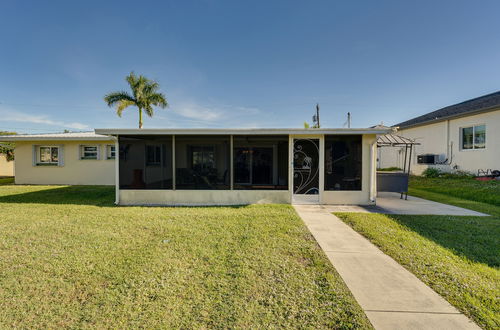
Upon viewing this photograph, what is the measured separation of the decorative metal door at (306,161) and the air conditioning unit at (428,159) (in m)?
11.0

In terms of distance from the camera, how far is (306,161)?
739cm

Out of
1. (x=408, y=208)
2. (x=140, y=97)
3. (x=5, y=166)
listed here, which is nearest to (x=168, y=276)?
(x=408, y=208)

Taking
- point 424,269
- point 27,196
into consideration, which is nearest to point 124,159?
point 27,196

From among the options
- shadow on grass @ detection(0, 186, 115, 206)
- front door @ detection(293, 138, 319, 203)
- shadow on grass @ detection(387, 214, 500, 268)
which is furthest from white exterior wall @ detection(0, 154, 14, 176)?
shadow on grass @ detection(387, 214, 500, 268)

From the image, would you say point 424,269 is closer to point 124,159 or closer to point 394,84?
point 124,159

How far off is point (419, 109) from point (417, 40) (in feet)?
36.0

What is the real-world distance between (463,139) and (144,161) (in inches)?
676

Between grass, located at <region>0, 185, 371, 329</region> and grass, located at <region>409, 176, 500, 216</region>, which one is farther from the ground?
grass, located at <region>409, 176, 500, 216</region>

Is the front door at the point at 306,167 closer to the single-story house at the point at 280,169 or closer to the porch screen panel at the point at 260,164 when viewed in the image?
the single-story house at the point at 280,169

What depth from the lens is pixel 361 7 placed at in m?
10.0

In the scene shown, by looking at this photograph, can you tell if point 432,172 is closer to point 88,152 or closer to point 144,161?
point 144,161

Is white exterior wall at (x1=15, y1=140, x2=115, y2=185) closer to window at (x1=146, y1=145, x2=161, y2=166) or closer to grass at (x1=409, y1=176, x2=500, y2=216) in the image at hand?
window at (x1=146, y1=145, x2=161, y2=166)

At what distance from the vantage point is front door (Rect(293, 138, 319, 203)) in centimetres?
734

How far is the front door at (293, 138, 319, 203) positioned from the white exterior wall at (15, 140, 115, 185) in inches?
411
